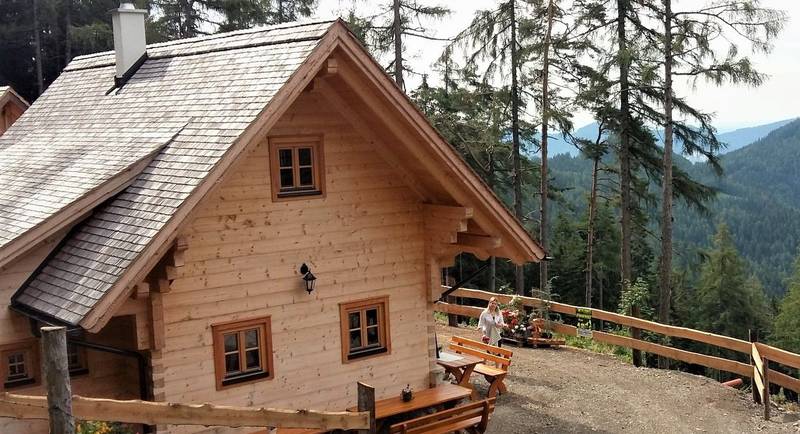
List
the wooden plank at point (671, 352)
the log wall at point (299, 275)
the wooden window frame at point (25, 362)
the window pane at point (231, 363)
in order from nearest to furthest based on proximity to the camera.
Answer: the wooden window frame at point (25, 362) → the log wall at point (299, 275) → the window pane at point (231, 363) → the wooden plank at point (671, 352)

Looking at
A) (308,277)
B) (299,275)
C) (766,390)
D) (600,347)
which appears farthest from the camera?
(600,347)

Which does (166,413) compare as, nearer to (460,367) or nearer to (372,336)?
(372,336)

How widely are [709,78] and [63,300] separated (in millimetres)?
19922

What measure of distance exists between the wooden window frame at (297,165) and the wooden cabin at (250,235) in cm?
2

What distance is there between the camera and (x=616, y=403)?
15359 mm

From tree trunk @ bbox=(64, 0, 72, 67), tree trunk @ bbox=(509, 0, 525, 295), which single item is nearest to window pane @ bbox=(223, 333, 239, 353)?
tree trunk @ bbox=(509, 0, 525, 295)

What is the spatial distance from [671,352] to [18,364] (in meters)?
12.9

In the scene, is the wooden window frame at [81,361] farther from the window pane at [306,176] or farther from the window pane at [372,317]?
the window pane at [372,317]

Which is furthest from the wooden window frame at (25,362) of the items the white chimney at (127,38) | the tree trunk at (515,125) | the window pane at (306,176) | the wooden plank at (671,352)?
the tree trunk at (515,125)

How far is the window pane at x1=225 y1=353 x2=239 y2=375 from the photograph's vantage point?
422 inches

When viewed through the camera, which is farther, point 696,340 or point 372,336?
point 696,340

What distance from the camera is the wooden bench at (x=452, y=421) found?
442 inches

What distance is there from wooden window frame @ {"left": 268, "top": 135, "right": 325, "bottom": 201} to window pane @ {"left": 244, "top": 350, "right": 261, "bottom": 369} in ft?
6.90

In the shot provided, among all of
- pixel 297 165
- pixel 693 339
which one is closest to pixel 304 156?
pixel 297 165
